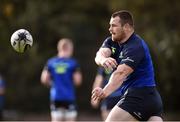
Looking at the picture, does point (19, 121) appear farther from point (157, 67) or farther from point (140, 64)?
point (140, 64)

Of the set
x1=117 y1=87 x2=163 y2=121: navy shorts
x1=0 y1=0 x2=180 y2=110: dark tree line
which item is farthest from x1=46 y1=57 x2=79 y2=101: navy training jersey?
x1=0 y1=0 x2=180 y2=110: dark tree line

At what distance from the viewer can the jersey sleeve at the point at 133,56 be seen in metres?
8.73

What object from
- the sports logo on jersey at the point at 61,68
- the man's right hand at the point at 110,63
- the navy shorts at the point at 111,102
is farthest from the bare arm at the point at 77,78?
the man's right hand at the point at 110,63

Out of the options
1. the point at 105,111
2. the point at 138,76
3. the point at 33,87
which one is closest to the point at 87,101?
the point at 33,87

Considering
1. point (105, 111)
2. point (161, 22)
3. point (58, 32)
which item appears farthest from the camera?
point (58, 32)

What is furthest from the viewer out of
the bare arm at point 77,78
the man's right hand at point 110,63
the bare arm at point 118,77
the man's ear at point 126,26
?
the bare arm at point 77,78

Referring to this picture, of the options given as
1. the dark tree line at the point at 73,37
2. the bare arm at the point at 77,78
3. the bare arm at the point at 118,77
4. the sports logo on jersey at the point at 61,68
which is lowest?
the dark tree line at the point at 73,37

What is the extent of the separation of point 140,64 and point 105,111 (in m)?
5.63

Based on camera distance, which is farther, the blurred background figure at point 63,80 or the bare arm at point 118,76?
the blurred background figure at point 63,80

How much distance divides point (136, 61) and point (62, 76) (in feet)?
19.3

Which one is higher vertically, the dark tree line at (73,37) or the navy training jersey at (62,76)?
the navy training jersey at (62,76)

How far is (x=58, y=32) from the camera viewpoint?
27.8 m

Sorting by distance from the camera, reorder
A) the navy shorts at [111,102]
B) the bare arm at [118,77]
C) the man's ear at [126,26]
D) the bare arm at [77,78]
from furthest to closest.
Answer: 1. the bare arm at [77,78]
2. the navy shorts at [111,102]
3. the man's ear at [126,26]
4. the bare arm at [118,77]

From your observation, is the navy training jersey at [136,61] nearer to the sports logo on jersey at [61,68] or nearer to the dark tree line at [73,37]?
the sports logo on jersey at [61,68]
